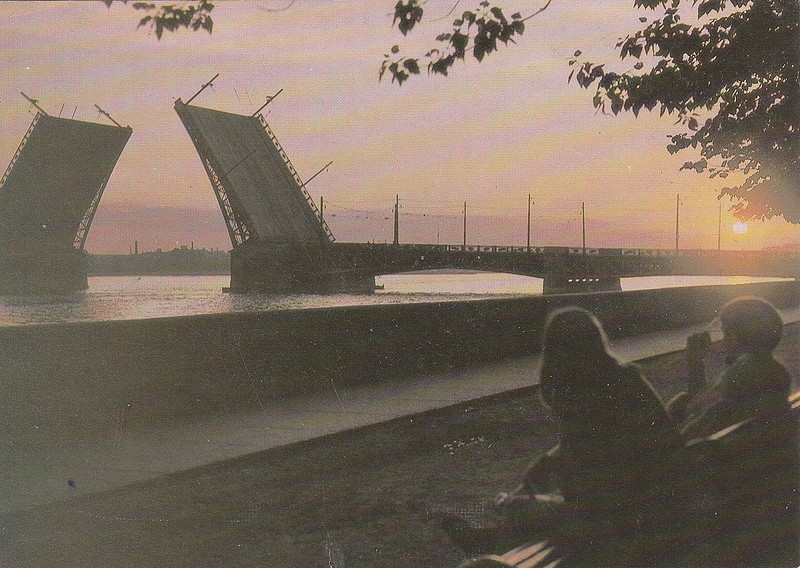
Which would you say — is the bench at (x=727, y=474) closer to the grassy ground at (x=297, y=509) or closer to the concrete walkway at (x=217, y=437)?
the grassy ground at (x=297, y=509)

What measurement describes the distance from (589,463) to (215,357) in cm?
559

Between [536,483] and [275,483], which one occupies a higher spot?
[536,483]

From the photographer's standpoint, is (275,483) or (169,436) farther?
(169,436)

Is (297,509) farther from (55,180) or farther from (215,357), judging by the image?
(55,180)

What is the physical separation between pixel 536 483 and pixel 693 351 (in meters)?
1.31

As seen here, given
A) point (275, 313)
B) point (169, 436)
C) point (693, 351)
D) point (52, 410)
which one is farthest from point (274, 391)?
point (693, 351)

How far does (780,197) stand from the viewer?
9.52m

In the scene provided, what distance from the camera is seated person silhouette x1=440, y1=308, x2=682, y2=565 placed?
235 centimetres

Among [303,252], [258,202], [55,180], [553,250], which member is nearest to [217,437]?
[55,180]

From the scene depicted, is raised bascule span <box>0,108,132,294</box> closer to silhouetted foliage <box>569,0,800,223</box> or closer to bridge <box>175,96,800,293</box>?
bridge <box>175,96,800,293</box>

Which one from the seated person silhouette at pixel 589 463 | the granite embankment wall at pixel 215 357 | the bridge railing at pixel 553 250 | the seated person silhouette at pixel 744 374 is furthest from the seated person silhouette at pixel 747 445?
the bridge railing at pixel 553 250

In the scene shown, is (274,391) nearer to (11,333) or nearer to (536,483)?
(11,333)

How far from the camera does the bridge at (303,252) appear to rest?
47844mm

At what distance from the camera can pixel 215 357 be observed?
305 inches
